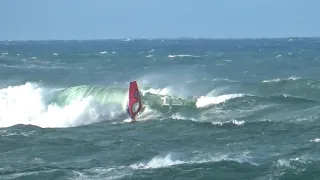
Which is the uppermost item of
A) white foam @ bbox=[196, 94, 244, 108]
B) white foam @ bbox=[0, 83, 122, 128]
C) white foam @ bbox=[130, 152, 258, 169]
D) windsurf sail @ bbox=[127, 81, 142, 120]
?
white foam @ bbox=[130, 152, 258, 169]

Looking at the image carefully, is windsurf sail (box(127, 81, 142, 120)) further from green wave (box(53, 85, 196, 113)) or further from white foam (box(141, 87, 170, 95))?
white foam (box(141, 87, 170, 95))

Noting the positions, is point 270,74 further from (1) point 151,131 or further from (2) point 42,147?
(2) point 42,147

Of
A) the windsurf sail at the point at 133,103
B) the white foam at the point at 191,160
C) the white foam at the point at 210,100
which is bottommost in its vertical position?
the white foam at the point at 210,100

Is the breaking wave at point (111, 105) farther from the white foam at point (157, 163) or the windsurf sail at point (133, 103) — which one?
the white foam at point (157, 163)

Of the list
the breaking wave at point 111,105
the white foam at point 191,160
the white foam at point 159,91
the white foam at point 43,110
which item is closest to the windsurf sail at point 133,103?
the breaking wave at point 111,105

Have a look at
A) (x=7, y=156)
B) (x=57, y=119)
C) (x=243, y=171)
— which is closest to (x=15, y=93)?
(x=57, y=119)

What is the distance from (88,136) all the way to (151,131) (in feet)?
7.77

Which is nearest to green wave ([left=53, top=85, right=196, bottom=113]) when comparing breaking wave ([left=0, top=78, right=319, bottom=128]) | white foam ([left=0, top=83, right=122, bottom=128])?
breaking wave ([left=0, top=78, right=319, bottom=128])

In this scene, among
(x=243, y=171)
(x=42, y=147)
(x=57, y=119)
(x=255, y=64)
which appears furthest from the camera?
(x=255, y=64)

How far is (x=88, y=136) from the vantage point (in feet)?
78.0

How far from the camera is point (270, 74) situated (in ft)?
179

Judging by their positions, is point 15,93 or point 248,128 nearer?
point 248,128

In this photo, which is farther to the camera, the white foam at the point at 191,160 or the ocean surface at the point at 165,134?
the white foam at the point at 191,160

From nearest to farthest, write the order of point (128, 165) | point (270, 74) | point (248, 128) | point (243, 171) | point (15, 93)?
point (243, 171) < point (128, 165) < point (248, 128) < point (15, 93) < point (270, 74)
